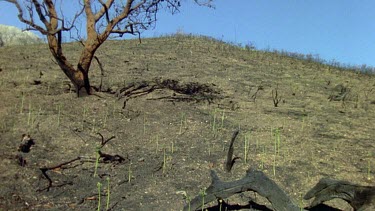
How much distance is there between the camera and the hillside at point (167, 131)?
4434 mm

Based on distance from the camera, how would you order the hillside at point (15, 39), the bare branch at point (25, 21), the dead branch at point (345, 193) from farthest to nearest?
the hillside at point (15, 39), the bare branch at point (25, 21), the dead branch at point (345, 193)

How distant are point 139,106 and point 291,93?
3.11 metres

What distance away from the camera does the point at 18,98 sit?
693cm

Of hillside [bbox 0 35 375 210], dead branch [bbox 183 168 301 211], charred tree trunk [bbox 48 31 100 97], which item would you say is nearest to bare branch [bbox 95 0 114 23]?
charred tree trunk [bbox 48 31 100 97]

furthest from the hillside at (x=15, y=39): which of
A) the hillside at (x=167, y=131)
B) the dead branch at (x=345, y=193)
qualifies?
the dead branch at (x=345, y=193)

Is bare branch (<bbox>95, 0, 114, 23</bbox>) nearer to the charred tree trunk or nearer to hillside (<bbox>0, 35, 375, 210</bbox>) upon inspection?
the charred tree trunk

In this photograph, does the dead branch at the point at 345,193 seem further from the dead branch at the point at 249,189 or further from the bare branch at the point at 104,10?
the bare branch at the point at 104,10

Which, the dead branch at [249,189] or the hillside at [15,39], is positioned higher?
the hillside at [15,39]

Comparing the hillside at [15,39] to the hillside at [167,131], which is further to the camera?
the hillside at [15,39]

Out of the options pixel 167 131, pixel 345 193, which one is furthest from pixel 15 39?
pixel 345 193

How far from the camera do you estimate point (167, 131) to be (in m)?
5.93

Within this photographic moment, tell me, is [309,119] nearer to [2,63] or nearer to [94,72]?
[94,72]

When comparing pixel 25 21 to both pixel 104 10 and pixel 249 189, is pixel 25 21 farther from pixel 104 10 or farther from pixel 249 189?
pixel 249 189

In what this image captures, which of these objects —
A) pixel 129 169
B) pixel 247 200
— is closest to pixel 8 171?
pixel 129 169
